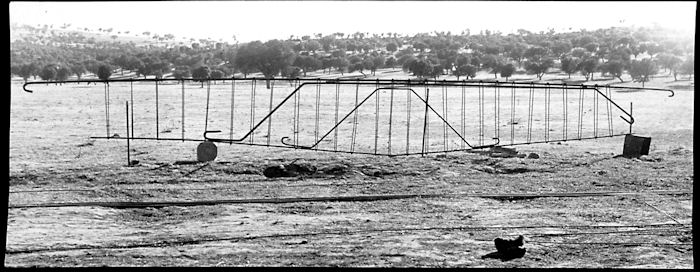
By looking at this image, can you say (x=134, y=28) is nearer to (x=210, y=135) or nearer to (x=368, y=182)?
(x=210, y=135)

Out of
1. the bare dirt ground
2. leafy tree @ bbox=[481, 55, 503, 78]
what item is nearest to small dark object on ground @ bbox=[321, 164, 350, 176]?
the bare dirt ground

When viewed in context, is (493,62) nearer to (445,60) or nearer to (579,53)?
(445,60)

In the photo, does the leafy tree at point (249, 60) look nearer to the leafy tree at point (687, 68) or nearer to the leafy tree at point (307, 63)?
the leafy tree at point (307, 63)

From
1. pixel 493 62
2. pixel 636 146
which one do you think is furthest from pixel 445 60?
pixel 636 146

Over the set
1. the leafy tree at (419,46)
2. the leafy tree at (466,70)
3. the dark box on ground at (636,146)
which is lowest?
the dark box on ground at (636,146)

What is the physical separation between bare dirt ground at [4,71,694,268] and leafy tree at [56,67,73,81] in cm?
3036

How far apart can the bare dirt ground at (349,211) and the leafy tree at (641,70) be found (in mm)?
22628

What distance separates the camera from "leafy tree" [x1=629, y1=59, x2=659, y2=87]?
1570 inches

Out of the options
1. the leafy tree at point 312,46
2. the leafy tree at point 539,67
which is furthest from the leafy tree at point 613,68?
the leafy tree at point 312,46

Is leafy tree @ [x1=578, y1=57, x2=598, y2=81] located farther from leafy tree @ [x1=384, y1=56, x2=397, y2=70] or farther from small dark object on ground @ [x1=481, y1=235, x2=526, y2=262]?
small dark object on ground @ [x1=481, y1=235, x2=526, y2=262]

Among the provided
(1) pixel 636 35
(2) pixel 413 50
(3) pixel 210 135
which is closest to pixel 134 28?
(2) pixel 413 50

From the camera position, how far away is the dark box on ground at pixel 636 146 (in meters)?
16.6

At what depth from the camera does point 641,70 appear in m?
40.3

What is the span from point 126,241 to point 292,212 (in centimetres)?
244
